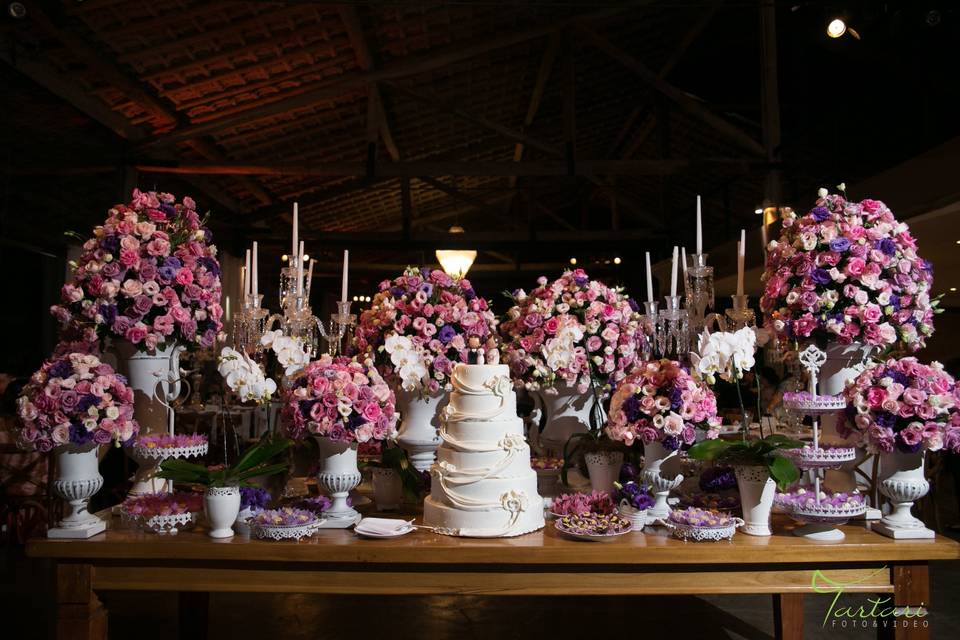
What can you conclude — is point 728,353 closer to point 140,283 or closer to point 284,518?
point 284,518

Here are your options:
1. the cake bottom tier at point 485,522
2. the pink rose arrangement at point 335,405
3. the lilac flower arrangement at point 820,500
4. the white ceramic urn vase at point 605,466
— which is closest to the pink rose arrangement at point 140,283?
the pink rose arrangement at point 335,405

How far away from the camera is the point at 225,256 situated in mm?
13820

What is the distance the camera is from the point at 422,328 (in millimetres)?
3381

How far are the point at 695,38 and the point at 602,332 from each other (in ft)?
29.7

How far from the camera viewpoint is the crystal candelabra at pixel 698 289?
117 inches

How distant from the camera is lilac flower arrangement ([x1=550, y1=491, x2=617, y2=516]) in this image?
275cm

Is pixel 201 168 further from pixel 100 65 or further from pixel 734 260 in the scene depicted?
pixel 734 260

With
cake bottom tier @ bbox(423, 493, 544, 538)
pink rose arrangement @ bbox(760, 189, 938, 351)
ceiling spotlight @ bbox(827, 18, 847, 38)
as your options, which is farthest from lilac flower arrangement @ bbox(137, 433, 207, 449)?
ceiling spotlight @ bbox(827, 18, 847, 38)

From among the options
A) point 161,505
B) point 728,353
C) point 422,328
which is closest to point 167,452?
point 161,505

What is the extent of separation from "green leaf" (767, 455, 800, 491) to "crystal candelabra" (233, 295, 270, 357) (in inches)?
75.4

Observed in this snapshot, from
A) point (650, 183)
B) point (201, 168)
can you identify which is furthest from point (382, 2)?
point (650, 183)

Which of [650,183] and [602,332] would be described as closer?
[602,332]

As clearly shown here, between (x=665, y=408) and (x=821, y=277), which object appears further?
(x=821, y=277)

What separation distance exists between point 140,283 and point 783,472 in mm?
2317
